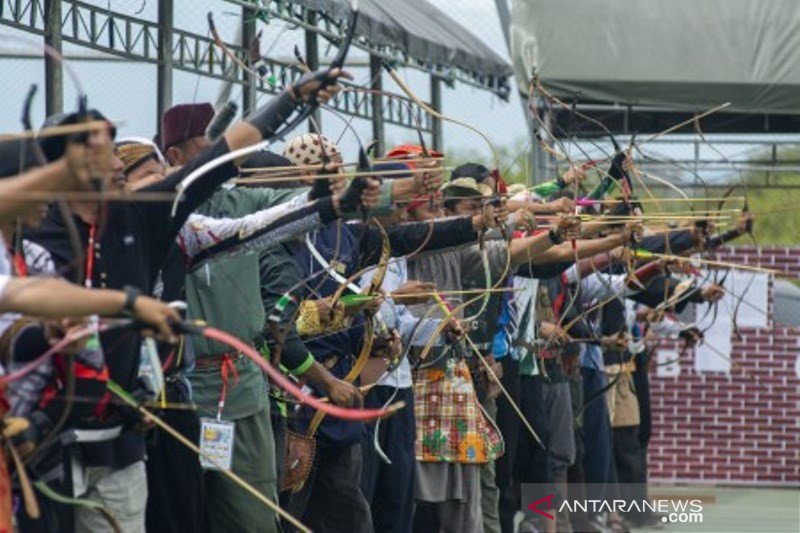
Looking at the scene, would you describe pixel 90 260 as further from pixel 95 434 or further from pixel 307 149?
pixel 307 149

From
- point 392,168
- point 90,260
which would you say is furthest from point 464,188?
point 90,260

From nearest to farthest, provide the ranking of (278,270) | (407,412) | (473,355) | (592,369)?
(278,270) < (407,412) < (473,355) < (592,369)

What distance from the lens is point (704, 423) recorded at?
18.2 m

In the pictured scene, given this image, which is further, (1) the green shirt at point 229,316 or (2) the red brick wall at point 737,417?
(2) the red brick wall at point 737,417

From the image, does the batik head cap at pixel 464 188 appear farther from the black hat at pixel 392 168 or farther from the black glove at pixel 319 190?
the black glove at pixel 319 190

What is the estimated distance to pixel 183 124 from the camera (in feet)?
25.1

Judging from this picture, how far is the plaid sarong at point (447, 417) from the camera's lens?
378 inches

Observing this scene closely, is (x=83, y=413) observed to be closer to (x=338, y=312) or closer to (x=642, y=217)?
(x=338, y=312)

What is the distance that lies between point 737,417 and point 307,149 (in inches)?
414

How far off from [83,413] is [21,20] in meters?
3.46

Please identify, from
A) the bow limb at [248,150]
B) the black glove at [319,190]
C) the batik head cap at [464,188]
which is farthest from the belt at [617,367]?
the bow limb at [248,150]

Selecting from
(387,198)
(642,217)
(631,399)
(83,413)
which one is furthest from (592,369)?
(83,413)

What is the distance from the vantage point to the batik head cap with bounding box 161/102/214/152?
7.62 meters

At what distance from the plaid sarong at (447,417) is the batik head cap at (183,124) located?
2.31 metres
